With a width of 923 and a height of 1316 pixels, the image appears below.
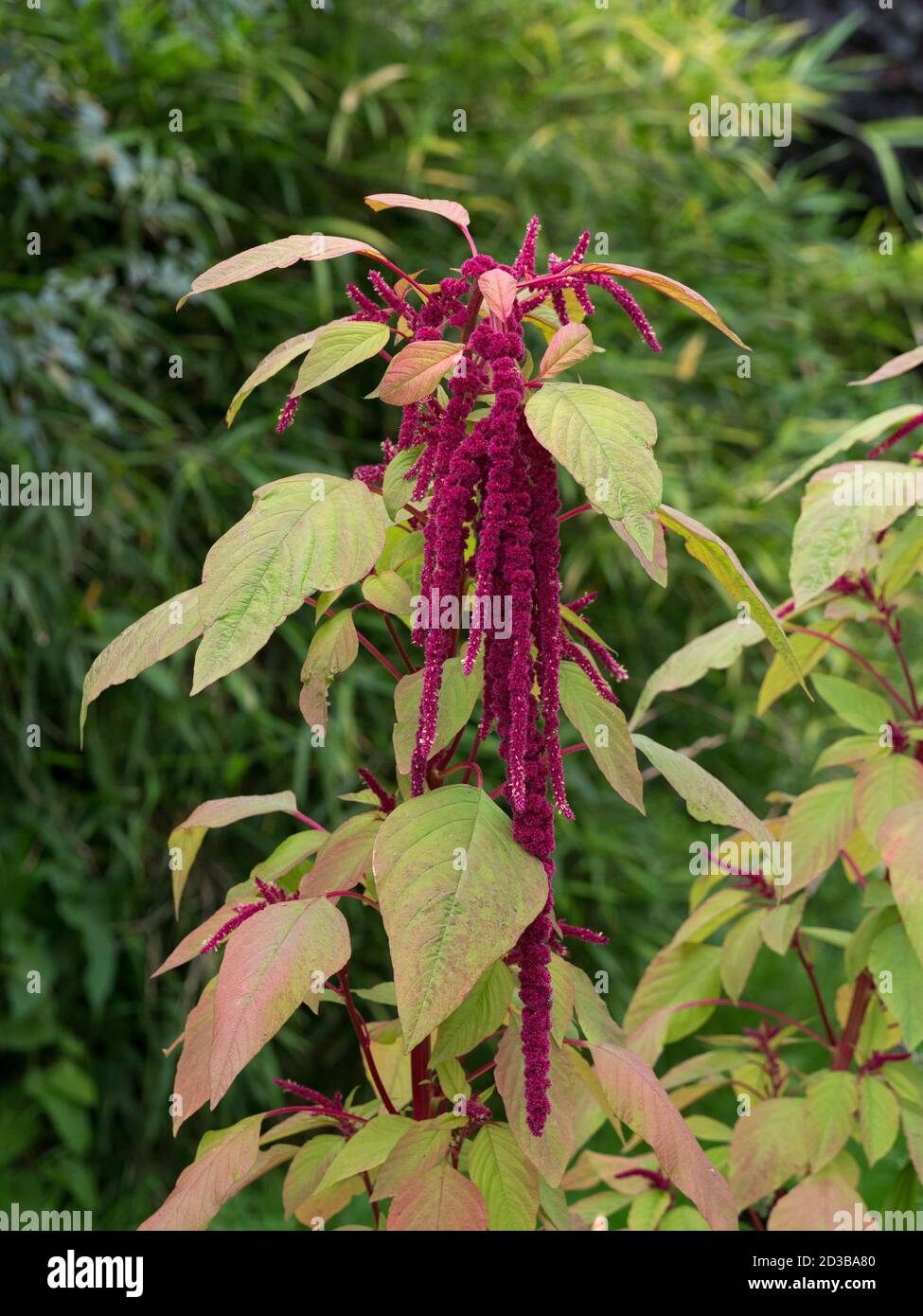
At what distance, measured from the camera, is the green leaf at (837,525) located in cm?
89

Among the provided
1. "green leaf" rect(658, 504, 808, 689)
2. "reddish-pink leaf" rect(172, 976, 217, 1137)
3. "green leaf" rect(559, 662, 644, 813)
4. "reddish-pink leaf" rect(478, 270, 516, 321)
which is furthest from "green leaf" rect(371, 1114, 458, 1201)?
"reddish-pink leaf" rect(478, 270, 516, 321)

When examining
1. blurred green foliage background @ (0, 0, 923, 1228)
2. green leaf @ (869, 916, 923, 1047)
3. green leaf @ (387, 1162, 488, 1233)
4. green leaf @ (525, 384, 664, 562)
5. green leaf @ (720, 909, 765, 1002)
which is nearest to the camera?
green leaf @ (525, 384, 664, 562)

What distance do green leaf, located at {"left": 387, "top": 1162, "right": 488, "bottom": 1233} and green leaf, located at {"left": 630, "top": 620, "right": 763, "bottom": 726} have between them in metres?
0.39

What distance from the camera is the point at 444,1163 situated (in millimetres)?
709

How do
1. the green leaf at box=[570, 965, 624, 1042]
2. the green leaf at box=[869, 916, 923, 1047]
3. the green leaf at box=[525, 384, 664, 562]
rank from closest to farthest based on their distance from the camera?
the green leaf at box=[525, 384, 664, 562] < the green leaf at box=[570, 965, 624, 1042] < the green leaf at box=[869, 916, 923, 1047]

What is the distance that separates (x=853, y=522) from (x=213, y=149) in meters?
1.64

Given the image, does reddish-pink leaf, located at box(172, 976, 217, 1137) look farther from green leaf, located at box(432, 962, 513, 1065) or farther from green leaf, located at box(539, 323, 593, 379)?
green leaf, located at box(539, 323, 593, 379)

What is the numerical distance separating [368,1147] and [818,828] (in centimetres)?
43

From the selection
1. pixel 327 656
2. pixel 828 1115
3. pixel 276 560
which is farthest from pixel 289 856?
pixel 828 1115

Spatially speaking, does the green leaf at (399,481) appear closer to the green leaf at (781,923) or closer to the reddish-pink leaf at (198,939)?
the reddish-pink leaf at (198,939)

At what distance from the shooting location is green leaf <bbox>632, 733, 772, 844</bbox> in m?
0.74

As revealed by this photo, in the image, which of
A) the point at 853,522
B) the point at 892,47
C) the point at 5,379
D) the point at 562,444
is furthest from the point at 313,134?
the point at 892,47

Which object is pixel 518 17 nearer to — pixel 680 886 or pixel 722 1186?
pixel 680 886
